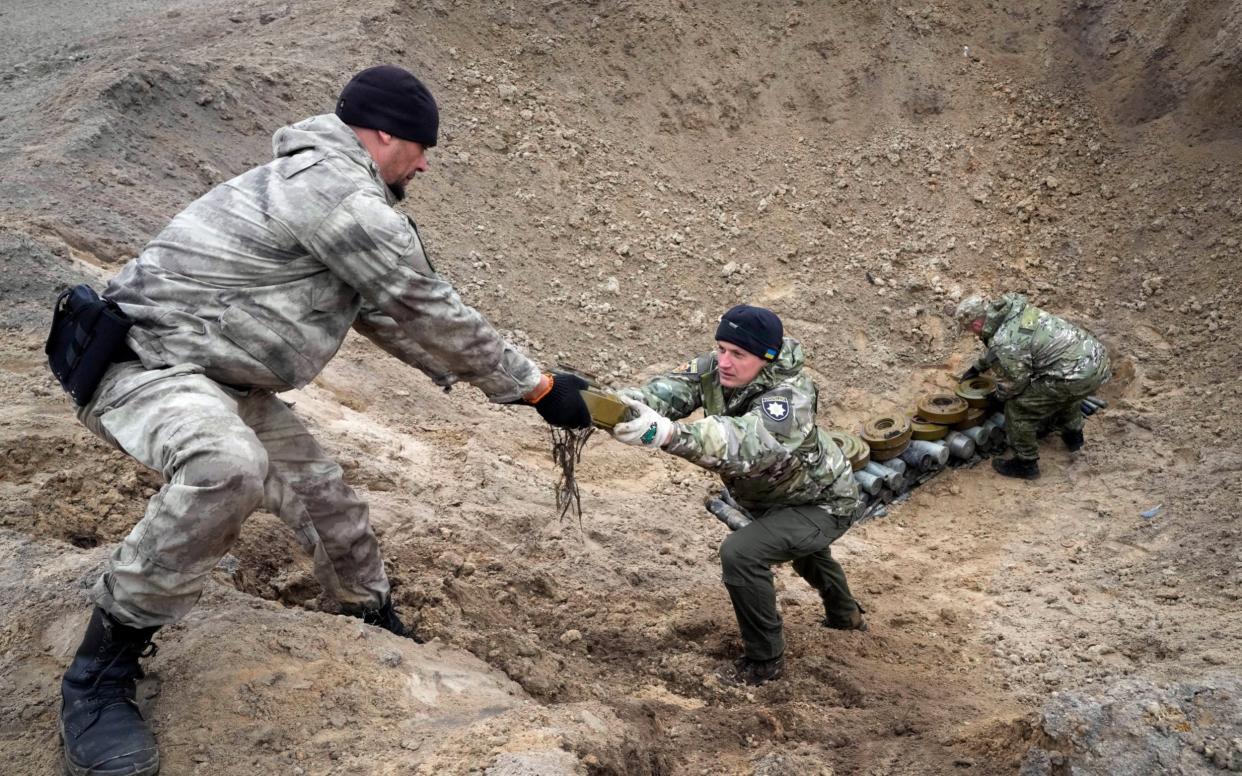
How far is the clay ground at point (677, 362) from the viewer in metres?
3.55

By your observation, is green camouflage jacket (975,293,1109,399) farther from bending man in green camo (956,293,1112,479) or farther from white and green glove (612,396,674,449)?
white and green glove (612,396,674,449)

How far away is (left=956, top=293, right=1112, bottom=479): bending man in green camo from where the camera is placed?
7859 millimetres

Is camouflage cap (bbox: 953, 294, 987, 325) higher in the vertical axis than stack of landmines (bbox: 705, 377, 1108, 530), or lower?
higher

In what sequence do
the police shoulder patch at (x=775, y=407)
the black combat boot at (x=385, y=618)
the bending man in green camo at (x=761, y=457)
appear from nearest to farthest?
the black combat boot at (x=385, y=618) → the bending man in green camo at (x=761, y=457) → the police shoulder patch at (x=775, y=407)

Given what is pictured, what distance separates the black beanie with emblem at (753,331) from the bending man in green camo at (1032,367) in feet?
14.3

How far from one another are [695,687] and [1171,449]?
5.31m

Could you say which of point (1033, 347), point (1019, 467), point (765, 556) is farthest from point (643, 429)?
point (1019, 467)

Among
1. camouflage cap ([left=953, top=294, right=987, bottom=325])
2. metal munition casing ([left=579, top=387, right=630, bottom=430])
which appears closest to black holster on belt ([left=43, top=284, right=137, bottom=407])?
metal munition casing ([left=579, top=387, right=630, bottom=430])

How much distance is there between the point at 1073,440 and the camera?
835cm

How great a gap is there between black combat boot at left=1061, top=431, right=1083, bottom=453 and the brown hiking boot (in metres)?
4.85

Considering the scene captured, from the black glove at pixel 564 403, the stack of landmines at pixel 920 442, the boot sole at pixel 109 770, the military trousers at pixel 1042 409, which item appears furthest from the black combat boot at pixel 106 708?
the military trousers at pixel 1042 409

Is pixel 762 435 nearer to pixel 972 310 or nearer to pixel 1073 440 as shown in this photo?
pixel 972 310

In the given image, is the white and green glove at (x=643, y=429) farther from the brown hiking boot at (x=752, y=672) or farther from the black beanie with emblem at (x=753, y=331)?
the brown hiking boot at (x=752, y=672)

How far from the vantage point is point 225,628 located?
11.8 ft
